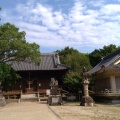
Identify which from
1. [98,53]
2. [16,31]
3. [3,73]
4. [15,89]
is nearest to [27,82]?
[15,89]

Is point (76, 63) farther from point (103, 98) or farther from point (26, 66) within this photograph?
point (103, 98)

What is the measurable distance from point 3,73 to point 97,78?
13.6m

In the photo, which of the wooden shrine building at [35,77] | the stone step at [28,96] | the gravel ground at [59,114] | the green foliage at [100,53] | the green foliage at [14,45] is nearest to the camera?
the gravel ground at [59,114]

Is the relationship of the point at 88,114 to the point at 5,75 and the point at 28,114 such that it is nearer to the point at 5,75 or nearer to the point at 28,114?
the point at 28,114

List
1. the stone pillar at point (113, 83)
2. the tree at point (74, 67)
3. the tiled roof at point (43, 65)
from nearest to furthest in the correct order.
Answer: the stone pillar at point (113, 83), the tree at point (74, 67), the tiled roof at point (43, 65)

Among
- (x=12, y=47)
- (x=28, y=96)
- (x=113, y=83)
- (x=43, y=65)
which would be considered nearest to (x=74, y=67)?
(x=43, y=65)

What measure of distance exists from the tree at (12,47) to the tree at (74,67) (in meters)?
6.62

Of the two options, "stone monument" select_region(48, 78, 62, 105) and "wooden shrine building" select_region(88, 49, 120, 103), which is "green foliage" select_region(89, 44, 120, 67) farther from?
"stone monument" select_region(48, 78, 62, 105)

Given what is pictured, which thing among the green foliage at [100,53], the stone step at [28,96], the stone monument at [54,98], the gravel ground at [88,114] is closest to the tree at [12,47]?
the stone monument at [54,98]

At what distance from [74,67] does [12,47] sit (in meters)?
21.0

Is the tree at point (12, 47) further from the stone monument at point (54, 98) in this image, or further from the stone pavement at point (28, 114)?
the stone pavement at point (28, 114)

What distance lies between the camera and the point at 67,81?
113 ft

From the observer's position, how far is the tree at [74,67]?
33928 mm

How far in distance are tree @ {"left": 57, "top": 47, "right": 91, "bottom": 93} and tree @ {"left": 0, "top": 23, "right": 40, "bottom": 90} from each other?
6620 mm
